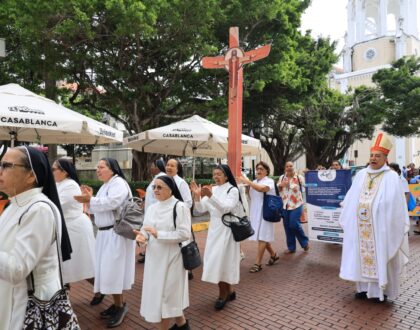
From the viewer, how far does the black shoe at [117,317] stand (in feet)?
14.0

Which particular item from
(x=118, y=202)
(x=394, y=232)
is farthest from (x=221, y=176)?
(x=394, y=232)

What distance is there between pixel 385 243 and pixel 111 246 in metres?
3.46

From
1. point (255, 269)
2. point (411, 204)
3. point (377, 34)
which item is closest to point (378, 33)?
point (377, 34)

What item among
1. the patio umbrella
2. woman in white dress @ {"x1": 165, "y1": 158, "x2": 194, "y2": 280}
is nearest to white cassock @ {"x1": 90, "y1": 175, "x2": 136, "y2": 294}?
woman in white dress @ {"x1": 165, "y1": 158, "x2": 194, "y2": 280}

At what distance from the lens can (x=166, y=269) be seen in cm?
374

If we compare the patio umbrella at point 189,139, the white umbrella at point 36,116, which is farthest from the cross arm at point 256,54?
the white umbrella at point 36,116

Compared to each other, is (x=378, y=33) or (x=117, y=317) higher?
(x=378, y=33)

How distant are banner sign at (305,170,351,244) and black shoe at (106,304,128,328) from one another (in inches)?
183

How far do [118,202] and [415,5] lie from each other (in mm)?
71255

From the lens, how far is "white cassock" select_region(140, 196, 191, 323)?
144 inches

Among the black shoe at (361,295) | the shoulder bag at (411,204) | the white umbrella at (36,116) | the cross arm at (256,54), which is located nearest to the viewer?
the black shoe at (361,295)

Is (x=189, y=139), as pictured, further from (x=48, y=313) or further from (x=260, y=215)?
(x=48, y=313)

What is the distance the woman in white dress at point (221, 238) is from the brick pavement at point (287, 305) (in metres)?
0.36

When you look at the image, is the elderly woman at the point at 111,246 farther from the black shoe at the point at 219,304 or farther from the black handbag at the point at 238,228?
the black handbag at the point at 238,228
